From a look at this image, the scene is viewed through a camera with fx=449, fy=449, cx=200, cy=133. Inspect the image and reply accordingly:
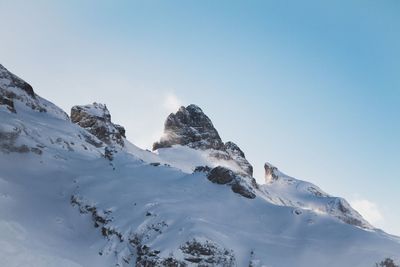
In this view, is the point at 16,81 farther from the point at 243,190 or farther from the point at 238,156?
the point at 238,156

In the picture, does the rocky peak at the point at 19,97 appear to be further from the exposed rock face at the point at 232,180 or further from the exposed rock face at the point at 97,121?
the exposed rock face at the point at 232,180

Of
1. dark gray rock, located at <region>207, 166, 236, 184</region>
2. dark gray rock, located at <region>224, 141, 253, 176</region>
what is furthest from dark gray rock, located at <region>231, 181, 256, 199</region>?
dark gray rock, located at <region>224, 141, 253, 176</region>

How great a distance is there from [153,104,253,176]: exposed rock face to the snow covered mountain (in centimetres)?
3801

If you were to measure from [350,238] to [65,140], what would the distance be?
25.8 meters

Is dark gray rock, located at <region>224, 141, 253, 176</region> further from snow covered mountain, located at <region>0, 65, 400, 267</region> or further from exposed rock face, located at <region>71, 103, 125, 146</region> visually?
snow covered mountain, located at <region>0, 65, 400, 267</region>

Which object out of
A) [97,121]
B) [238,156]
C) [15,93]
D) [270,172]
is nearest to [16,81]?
[15,93]

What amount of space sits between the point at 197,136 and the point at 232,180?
1906 inches

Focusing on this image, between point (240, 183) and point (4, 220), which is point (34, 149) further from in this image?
point (240, 183)

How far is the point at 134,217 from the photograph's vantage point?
2769cm

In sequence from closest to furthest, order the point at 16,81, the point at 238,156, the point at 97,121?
the point at 16,81
the point at 97,121
the point at 238,156

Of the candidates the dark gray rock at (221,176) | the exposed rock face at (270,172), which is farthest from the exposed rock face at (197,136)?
the dark gray rock at (221,176)

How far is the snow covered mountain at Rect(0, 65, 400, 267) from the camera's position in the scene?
79.0 ft

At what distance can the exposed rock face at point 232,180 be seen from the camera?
33.9 metres

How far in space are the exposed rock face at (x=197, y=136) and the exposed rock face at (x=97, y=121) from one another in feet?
63.2
